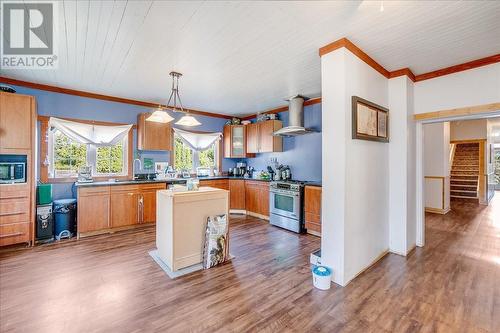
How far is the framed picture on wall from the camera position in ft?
8.20

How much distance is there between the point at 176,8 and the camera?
1971mm

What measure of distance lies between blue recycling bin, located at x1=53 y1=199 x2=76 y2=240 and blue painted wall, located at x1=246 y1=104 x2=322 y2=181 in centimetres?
431

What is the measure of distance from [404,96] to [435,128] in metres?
4.20

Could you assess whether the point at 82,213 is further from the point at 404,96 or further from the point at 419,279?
the point at 404,96

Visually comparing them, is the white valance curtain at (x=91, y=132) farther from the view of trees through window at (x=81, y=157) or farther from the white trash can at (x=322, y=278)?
the white trash can at (x=322, y=278)

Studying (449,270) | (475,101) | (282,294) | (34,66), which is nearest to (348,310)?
(282,294)

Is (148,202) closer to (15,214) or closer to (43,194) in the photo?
(43,194)

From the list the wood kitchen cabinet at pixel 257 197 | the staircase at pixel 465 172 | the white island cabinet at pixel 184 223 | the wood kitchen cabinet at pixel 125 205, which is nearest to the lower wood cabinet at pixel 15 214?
the wood kitchen cabinet at pixel 125 205

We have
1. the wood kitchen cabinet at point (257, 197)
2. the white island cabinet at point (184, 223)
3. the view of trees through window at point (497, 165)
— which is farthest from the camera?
the view of trees through window at point (497, 165)

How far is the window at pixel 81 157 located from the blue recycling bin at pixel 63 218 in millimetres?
684

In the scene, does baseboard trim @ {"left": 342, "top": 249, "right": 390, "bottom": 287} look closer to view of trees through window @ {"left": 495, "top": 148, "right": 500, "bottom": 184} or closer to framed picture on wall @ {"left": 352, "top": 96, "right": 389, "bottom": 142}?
framed picture on wall @ {"left": 352, "top": 96, "right": 389, "bottom": 142}

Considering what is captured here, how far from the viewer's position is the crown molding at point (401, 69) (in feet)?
8.00

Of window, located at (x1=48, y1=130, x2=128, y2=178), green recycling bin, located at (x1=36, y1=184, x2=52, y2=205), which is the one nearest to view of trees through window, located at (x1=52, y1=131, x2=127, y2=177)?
window, located at (x1=48, y1=130, x2=128, y2=178)

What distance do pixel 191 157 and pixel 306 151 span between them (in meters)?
2.95
